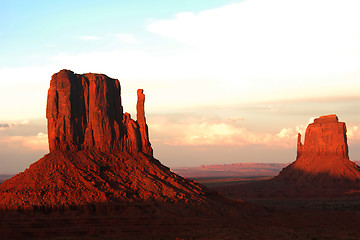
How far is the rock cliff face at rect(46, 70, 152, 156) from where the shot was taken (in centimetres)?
9106

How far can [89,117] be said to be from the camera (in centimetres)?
9431

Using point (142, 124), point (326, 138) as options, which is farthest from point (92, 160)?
point (326, 138)

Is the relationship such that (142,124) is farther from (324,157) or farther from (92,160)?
(324,157)

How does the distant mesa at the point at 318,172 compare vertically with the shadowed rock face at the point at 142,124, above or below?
below

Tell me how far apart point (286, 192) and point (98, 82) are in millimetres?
80216

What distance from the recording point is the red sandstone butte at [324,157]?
541 ft

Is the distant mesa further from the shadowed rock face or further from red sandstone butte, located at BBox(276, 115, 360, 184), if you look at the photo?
the shadowed rock face

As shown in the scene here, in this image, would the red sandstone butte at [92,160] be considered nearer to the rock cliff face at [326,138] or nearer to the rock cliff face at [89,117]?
the rock cliff face at [89,117]

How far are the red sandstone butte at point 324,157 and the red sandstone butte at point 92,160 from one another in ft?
264

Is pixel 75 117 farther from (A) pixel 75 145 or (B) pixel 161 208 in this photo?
(B) pixel 161 208

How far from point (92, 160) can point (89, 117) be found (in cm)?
886

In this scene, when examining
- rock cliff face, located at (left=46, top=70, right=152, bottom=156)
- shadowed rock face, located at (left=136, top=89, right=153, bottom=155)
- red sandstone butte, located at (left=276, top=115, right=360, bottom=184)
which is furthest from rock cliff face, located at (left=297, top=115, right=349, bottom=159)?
rock cliff face, located at (left=46, top=70, right=152, bottom=156)

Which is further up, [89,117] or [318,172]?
[89,117]

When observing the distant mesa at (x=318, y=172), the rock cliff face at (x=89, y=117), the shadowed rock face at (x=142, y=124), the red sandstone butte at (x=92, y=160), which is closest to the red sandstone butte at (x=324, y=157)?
the distant mesa at (x=318, y=172)
